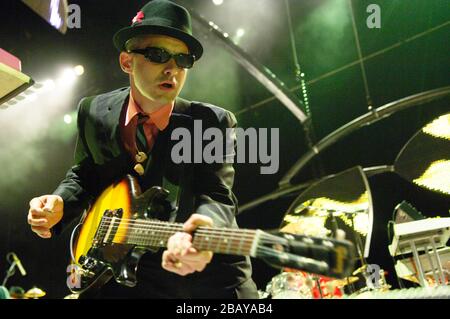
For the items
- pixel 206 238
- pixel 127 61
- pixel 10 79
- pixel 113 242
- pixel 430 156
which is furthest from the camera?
pixel 430 156

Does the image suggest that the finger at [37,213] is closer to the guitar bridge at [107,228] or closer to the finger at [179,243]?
the guitar bridge at [107,228]

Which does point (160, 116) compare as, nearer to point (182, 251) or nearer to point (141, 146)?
point (141, 146)

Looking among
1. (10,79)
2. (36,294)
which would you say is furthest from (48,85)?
(10,79)

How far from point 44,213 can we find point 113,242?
42cm

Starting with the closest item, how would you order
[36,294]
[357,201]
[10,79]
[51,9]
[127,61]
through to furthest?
[10,79] → [127,61] → [51,9] → [357,201] → [36,294]

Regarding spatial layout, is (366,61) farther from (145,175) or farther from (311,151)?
(145,175)

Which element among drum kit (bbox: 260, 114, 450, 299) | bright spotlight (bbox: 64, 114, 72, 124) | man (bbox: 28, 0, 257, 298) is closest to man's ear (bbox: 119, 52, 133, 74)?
man (bbox: 28, 0, 257, 298)

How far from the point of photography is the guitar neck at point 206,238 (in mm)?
1472

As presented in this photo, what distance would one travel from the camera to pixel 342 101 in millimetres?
4449

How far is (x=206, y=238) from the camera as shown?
1543 millimetres

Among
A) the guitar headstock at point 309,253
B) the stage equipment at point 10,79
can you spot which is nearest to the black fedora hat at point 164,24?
the stage equipment at point 10,79
